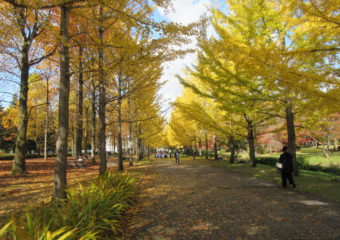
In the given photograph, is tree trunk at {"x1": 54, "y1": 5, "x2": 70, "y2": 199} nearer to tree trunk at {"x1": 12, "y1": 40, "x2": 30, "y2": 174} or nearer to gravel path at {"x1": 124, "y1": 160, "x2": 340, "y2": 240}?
gravel path at {"x1": 124, "y1": 160, "x2": 340, "y2": 240}

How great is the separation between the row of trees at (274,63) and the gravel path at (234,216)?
8.34 ft

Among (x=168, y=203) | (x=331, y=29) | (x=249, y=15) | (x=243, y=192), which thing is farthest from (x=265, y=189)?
(x=249, y=15)

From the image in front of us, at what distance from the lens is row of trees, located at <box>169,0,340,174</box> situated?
4.40 meters

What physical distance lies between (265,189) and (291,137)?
349cm

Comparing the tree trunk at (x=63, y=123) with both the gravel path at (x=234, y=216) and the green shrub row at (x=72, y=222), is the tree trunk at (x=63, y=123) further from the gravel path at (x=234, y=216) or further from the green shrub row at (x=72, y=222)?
the gravel path at (x=234, y=216)

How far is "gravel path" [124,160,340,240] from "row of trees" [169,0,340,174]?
2.54 meters

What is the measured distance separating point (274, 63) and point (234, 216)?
350 cm

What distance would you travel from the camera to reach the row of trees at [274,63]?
4398mm

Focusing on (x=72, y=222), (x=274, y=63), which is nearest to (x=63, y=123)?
(x=72, y=222)

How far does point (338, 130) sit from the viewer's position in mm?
20812

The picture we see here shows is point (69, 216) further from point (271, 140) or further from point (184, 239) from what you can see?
point (271, 140)

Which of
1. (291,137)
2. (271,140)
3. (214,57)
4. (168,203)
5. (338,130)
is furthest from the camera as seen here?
(271,140)

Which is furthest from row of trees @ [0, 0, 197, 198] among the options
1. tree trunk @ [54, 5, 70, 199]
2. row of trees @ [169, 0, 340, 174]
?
row of trees @ [169, 0, 340, 174]

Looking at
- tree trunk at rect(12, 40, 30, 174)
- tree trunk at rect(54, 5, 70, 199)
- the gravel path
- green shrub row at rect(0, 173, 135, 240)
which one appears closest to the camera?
green shrub row at rect(0, 173, 135, 240)
